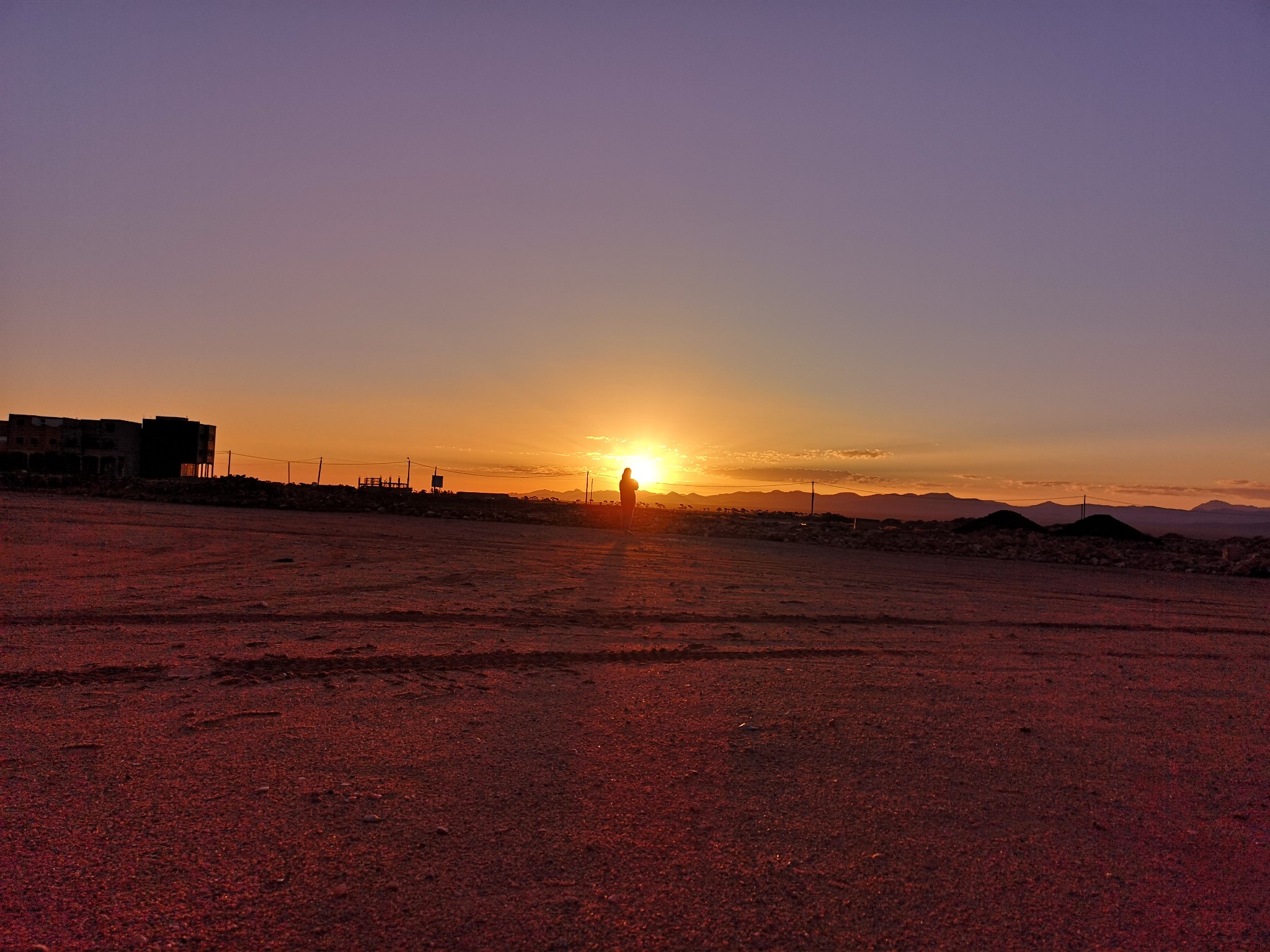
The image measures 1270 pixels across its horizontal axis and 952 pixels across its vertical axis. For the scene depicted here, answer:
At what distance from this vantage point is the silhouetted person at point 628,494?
2075cm

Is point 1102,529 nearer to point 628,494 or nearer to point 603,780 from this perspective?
point 628,494

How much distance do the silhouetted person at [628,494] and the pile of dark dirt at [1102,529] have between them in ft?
50.0

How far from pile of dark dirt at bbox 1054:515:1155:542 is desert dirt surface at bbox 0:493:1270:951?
21579mm

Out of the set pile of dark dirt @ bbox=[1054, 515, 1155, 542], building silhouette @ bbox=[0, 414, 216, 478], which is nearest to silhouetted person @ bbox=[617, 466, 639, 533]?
pile of dark dirt @ bbox=[1054, 515, 1155, 542]

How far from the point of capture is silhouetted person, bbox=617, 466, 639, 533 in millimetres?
20750

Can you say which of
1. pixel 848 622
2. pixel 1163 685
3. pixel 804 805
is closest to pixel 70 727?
pixel 804 805

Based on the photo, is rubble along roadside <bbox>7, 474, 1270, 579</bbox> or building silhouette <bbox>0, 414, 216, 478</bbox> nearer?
rubble along roadside <bbox>7, 474, 1270, 579</bbox>

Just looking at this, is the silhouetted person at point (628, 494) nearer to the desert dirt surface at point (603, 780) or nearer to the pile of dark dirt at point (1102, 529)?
the desert dirt surface at point (603, 780)

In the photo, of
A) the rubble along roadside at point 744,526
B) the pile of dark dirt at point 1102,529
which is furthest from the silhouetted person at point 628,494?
the pile of dark dirt at point 1102,529

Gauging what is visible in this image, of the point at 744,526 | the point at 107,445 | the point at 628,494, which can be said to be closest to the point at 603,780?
the point at 628,494

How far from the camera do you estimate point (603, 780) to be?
10.0 feet

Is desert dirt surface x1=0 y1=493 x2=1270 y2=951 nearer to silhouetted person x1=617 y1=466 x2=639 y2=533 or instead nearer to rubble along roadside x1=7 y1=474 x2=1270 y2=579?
rubble along roadside x1=7 y1=474 x2=1270 y2=579

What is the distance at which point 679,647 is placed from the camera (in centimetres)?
565

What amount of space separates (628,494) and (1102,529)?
17.4 metres
